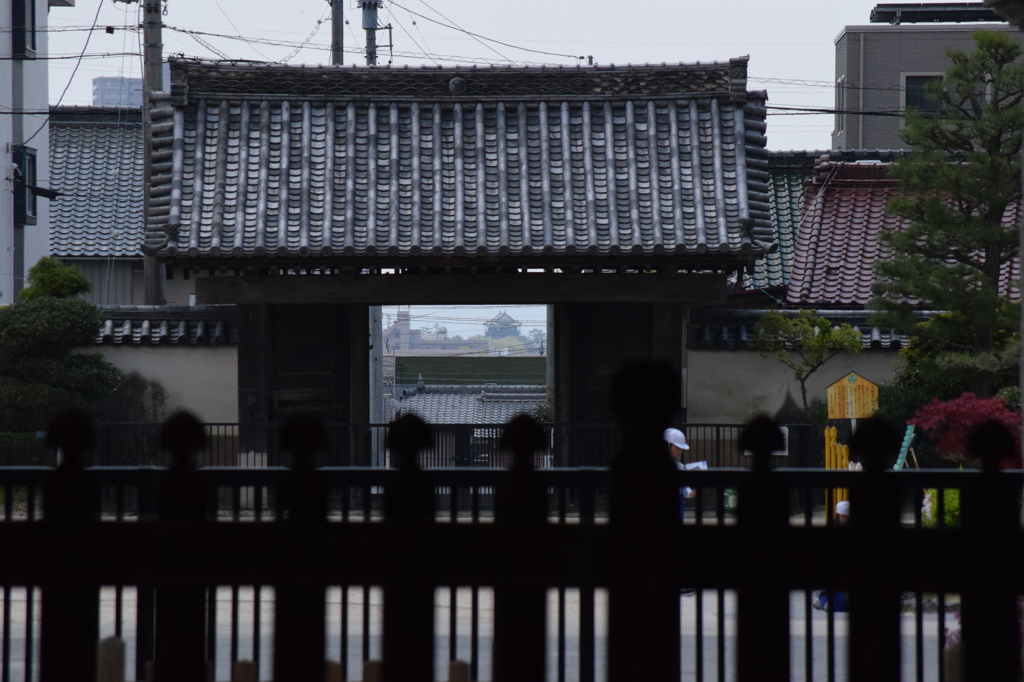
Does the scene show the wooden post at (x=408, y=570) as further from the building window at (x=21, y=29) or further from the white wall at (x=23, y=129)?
the building window at (x=21, y=29)

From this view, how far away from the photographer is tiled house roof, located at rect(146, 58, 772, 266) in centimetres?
998

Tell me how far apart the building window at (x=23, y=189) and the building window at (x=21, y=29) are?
170 centimetres

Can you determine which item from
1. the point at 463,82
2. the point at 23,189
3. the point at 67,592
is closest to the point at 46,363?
the point at 463,82

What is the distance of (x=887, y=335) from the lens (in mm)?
11227

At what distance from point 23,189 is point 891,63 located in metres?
19.4

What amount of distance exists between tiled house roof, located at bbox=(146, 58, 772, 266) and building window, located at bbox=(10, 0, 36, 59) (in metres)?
9.31

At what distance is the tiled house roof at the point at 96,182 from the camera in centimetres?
1978

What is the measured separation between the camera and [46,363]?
34.1 ft

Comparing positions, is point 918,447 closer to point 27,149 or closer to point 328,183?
point 328,183

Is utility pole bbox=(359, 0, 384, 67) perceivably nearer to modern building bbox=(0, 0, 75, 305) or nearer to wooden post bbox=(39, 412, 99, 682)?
modern building bbox=(0, 0, 75, 305)

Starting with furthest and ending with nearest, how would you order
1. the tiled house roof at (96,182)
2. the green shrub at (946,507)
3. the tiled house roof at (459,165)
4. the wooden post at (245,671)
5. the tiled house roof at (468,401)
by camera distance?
the tiled house roof at (468,401) → the tiled house roof at (96,182) → the tiled house roof at (459,165) → the green shrub at (946,507) → the wooden post at (245,671)

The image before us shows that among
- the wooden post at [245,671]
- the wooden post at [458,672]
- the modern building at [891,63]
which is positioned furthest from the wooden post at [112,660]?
the modern building at [891,63]

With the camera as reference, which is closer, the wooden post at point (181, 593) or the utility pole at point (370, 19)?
the wooden post at point (181, 593)

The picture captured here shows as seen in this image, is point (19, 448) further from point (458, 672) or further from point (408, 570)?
point (408, 570)
